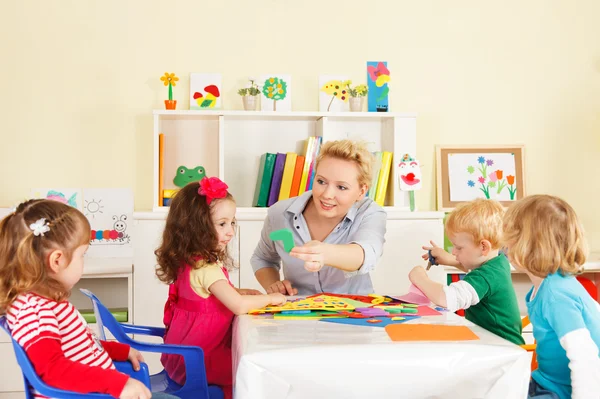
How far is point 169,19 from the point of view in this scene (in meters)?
3.44

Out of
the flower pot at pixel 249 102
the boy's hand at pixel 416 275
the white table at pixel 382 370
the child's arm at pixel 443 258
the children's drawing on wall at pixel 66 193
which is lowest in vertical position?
the white table at pixel 382 370

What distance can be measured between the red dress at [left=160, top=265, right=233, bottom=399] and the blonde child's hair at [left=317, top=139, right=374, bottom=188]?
64 centimetres

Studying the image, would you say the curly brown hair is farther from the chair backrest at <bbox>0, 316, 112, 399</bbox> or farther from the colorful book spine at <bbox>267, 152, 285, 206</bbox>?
the colorful book spine at <bbox>267, 152, 285, 206</bbox>

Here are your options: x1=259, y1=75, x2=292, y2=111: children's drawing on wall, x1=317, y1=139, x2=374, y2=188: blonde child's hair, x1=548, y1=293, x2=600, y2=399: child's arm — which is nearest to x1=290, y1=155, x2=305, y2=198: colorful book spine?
x1=259, y1=75, x2=292, y2=111: children's drawing on wall

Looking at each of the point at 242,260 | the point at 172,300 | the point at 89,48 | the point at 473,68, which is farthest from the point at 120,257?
the point at 473,68

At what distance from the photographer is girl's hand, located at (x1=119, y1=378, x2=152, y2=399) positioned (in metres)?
1.40

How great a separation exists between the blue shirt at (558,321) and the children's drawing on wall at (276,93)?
1.98 m

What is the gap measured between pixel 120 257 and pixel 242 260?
2.14 ft

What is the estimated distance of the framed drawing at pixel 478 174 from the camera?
3574 mm

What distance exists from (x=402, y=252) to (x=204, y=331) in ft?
4.83

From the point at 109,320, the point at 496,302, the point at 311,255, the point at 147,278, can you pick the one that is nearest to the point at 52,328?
the point at 109,320

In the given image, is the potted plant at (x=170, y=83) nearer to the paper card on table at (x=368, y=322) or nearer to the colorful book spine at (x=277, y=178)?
the colorful book spine at (x=277, y=178)

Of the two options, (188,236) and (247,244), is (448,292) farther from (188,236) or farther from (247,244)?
(247,244)

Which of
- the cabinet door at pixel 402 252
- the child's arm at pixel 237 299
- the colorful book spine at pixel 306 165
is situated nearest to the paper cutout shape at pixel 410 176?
the cabinet door at pixel 402 252
